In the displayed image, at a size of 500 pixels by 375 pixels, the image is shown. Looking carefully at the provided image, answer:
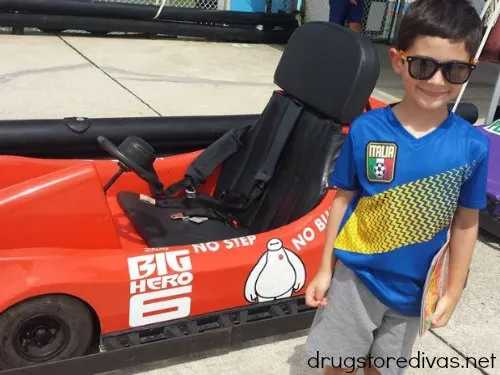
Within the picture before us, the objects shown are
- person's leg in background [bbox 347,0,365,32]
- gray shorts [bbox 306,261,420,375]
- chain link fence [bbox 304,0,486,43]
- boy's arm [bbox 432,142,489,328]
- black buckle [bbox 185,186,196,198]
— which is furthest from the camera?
chain link fence [bbox 304,0,486,43]

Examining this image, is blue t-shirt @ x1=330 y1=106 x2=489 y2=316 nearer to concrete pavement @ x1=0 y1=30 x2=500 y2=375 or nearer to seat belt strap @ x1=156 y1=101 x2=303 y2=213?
concrete pavement @ x1=0 y1=30 x2=500 y2=375

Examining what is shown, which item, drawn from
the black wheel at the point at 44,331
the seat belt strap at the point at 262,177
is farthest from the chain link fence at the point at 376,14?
the black wheel at the point at 44,331

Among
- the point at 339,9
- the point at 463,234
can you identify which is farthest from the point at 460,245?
the point at 339,9

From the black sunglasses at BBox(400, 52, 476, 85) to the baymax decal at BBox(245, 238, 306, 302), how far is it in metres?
0.98

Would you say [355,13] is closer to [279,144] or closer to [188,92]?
[188,92]

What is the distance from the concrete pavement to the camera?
2170mm

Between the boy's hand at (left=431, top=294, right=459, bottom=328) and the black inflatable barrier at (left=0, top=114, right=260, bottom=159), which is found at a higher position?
the boy's hand at (left=431, top=294, right=459, bottom=328)

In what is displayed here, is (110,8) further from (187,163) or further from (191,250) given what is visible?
(191,250)

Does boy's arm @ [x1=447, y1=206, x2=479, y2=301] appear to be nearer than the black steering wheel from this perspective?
Yes

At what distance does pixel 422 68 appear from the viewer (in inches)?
49.6

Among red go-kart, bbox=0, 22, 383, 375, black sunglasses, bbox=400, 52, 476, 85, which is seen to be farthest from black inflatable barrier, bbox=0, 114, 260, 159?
black sunglasses, bbox=400, 52, 476, 85

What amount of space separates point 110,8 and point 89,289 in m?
6.11

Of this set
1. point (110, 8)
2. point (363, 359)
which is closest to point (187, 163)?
point (363, 359)

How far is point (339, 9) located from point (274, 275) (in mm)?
5172
